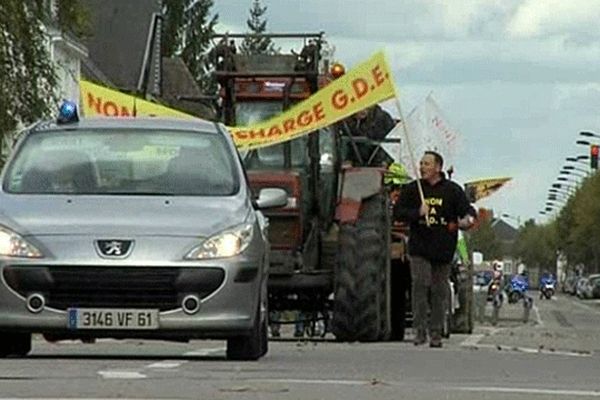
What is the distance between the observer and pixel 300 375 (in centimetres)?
1332

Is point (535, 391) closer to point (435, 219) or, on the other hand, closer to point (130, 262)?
point (130, 262)

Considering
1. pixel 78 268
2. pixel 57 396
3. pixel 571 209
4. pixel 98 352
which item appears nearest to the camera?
pixel 57 396

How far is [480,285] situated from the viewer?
198 ft

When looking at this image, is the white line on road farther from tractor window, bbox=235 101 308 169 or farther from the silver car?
tractor window, bbox=235 101 308 169

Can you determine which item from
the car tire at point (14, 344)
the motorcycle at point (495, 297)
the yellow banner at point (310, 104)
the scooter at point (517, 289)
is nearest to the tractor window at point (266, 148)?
the yellow banner at point (310, 104)

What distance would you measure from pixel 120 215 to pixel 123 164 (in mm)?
1021

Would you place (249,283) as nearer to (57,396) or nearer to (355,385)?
(355,385)

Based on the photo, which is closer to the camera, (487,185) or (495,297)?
(487,185)

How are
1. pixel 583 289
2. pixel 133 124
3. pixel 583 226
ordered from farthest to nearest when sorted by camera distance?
pixel 583 289, pixel 583 226, pixel 133 124

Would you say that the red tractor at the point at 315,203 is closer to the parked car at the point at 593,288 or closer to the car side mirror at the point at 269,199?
the car side mirror at the point at 269,199

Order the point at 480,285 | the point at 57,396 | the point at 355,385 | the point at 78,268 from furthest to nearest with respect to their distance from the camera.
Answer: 1. the point at 480,285
2. the point at 78,268
3. the point at 355,385
4. the point at 57,396

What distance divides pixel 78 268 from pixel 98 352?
271 cm

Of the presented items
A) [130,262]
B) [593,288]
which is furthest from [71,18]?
[593,288]

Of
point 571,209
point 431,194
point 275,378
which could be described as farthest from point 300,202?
point 571,209
